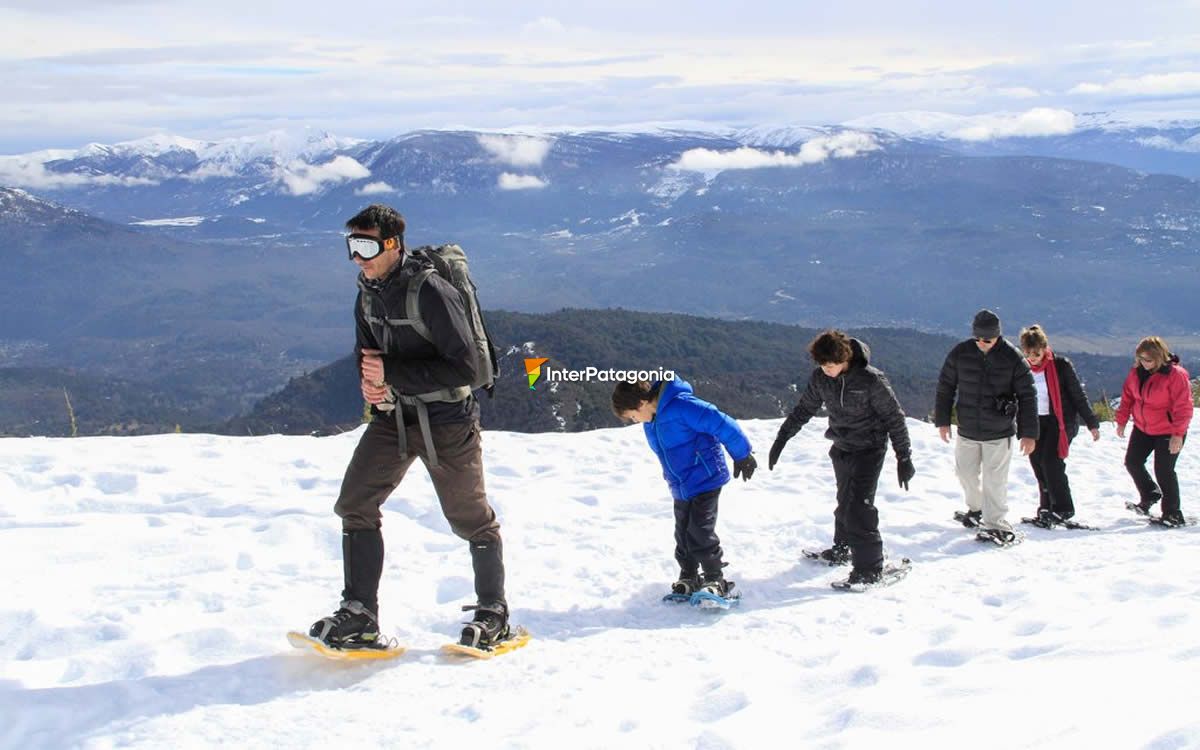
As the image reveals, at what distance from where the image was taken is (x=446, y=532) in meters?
8.13

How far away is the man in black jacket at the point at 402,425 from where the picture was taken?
4867 mm

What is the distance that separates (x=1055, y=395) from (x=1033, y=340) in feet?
2.22

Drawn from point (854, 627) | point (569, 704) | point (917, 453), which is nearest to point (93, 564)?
point (569, 704)

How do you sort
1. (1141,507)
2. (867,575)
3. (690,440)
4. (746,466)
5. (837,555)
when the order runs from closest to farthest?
(746,466)
(690,440)
(867,575)
(837,555)
(1141,507)

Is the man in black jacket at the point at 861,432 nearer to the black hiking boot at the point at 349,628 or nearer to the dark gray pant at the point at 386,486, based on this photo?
the dark gray pant at the point at 386,486

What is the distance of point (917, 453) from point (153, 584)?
30.5 feet

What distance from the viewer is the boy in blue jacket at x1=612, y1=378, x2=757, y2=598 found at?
6176 mm

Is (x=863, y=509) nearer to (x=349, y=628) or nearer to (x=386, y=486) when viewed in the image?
(x=386, y=486)

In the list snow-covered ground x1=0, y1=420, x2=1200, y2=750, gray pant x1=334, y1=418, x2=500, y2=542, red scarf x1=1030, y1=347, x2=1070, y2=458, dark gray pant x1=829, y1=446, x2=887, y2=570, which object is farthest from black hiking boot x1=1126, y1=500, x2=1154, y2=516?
gray pant x1=334, y1=418, x2=500, y2=542

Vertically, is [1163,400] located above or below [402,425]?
below

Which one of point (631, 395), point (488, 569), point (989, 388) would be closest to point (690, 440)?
point (631, 395)

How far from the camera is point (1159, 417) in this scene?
9.19 metres

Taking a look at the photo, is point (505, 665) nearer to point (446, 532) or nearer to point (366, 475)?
point (366, 475)

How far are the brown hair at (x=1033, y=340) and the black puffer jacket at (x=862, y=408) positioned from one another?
252 cm
